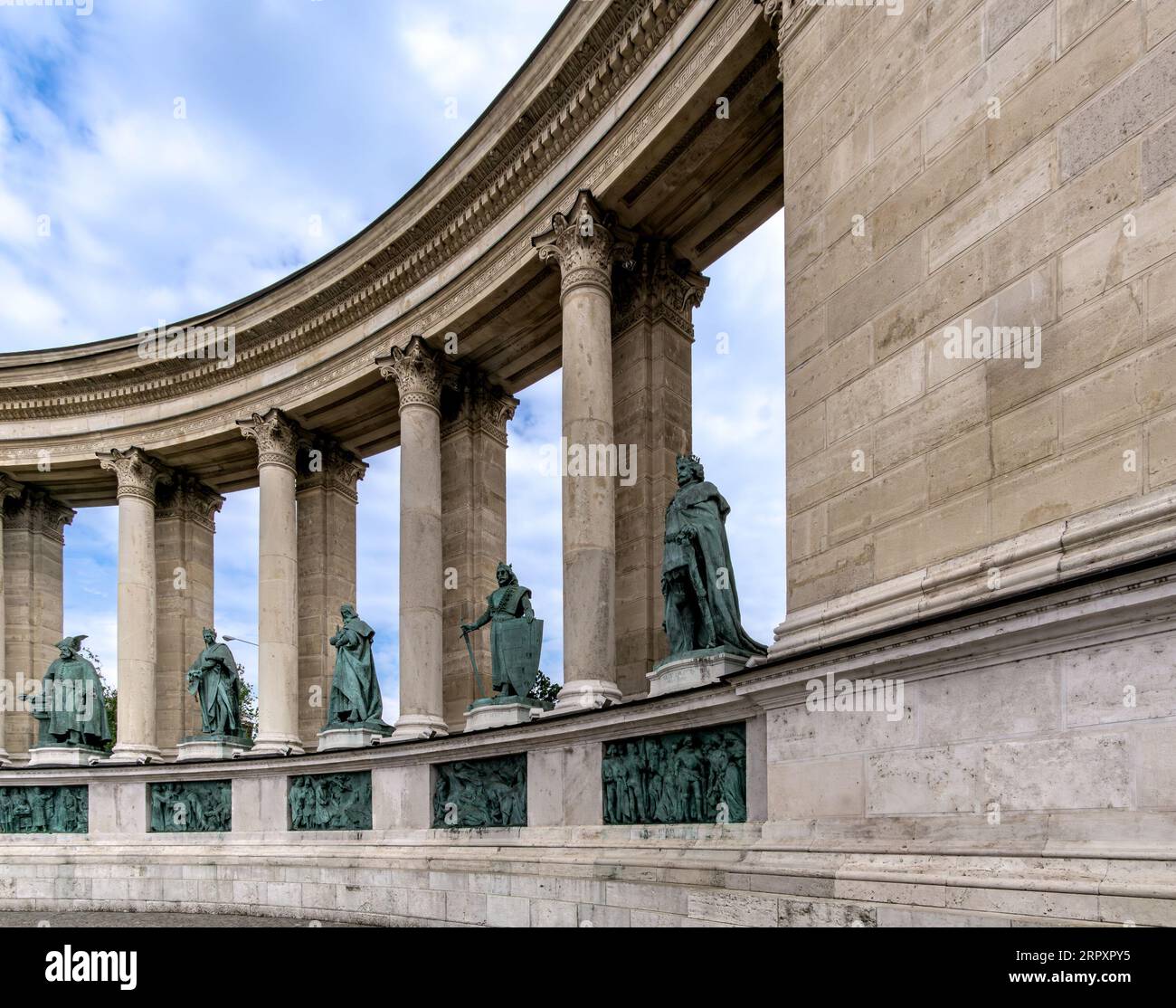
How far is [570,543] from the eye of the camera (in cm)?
2236

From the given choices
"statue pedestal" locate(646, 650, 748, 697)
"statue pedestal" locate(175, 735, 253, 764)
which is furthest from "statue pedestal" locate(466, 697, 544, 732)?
"statue pedestal" locate(175, 735, 253, 764)

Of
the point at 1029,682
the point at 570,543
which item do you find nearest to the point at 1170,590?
the point at 1029,682

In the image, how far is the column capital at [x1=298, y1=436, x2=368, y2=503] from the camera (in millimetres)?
35969

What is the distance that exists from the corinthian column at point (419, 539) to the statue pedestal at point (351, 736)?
2012 mm

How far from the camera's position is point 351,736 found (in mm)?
28203

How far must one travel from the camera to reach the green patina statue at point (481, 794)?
72.0ft

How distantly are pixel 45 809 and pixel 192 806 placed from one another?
645 cm

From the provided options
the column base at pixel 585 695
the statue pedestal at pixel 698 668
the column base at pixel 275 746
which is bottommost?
the column base at pixel 275 746

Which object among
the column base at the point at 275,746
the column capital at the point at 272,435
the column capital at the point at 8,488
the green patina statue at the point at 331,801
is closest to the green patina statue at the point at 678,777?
the green patina statue at the point at 331,801

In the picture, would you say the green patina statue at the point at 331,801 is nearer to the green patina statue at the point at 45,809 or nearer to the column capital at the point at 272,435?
the green patina statue at the point at 45,809

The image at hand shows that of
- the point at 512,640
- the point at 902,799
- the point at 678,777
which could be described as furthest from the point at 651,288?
the point at 902,799

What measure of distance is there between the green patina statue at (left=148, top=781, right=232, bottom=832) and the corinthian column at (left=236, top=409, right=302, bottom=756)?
1872 millimetres

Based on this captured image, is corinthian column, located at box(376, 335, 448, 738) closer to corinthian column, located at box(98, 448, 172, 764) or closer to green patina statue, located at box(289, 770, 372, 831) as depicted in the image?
green patina statue, located at box(289, 770, 372, 831)
